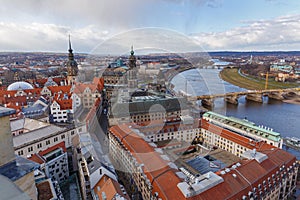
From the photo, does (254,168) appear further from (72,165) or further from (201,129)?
(72,165)

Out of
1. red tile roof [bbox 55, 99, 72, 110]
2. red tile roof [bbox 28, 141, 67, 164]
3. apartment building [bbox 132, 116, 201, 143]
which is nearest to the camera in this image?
red tile roof [bbox 28, 141, 67, 164]

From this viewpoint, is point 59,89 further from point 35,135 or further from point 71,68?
point 35,135

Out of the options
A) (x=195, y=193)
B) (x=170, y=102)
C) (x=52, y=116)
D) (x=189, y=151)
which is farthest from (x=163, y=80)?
(x=195, y=193)

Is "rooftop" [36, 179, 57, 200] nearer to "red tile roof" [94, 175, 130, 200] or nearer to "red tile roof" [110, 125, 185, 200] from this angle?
"red tile roof" [94, 175, 130, 200]

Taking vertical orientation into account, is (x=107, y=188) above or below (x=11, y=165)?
below

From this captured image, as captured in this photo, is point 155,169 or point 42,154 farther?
point 42,154

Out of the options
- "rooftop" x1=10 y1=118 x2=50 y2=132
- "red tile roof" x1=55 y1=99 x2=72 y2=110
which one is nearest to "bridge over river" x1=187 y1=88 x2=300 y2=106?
"red tile roof" x1=55 y1=99 x2=72 y2=110

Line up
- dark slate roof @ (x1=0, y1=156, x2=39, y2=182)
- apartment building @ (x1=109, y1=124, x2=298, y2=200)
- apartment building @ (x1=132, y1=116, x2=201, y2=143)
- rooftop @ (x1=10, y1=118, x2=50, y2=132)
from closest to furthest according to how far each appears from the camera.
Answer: dark slate roof @ (x1=0, y1=156, x2=39, y2=182) < apartment building @ (x1=109, y1=124, x2=298, y2=200) < rooftop @ (x1=10, y1=118, x2=50, y2=132) < apartment building @ (x1=132, y1=116, x2=201, y2=143)

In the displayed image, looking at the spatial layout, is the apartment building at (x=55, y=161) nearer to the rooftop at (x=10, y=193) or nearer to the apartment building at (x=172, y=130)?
the apartment building at (x=172, y=130)

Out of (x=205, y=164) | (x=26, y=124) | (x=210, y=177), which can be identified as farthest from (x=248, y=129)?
(x=26, y=124)
